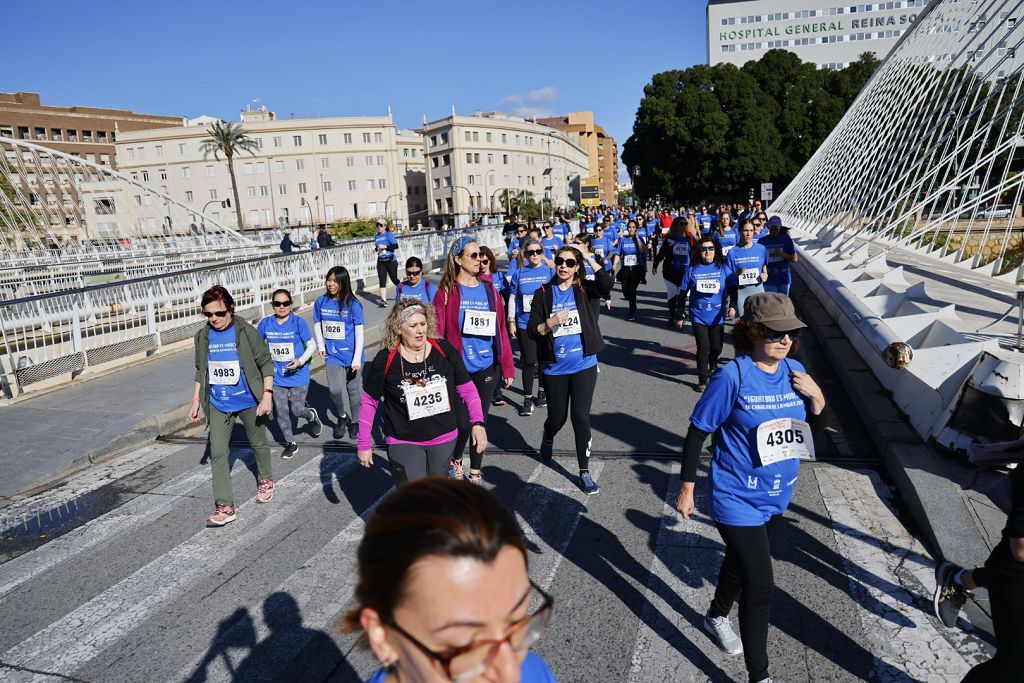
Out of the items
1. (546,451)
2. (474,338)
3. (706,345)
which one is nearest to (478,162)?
(706,345)

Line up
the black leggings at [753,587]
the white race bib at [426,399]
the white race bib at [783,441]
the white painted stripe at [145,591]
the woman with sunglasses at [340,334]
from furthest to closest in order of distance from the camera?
the woman with sunglasses at [340,334] < the white race bib at [426,399] < the white painted stripe at [145,591] < the white race bib at [783,441] < the black leggings at [753,587]

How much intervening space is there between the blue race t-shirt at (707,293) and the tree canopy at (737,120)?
48.5m

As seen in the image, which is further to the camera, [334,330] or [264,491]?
[334,330]

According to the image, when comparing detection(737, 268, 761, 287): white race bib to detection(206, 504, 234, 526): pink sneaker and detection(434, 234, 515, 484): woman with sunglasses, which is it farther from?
detection(206, 504, 234, 526): pink sneaker

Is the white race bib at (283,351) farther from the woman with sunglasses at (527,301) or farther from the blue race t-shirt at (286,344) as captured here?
the woman with sunglasses at (527,301)

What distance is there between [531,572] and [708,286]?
4948mm

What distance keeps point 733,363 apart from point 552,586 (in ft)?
5.95

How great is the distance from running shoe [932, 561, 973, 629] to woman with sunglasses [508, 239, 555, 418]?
4.75m

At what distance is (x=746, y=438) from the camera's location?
3258 millimetres

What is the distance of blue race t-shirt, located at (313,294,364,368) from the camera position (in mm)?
7297

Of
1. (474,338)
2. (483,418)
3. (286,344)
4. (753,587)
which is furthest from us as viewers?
(286,344)

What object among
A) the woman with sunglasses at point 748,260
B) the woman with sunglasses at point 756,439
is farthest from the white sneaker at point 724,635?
the woman with sunglasses at point 748,260

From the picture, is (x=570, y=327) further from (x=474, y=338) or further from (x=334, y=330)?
(x=334, y=330)

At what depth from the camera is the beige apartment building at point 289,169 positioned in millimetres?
102125
